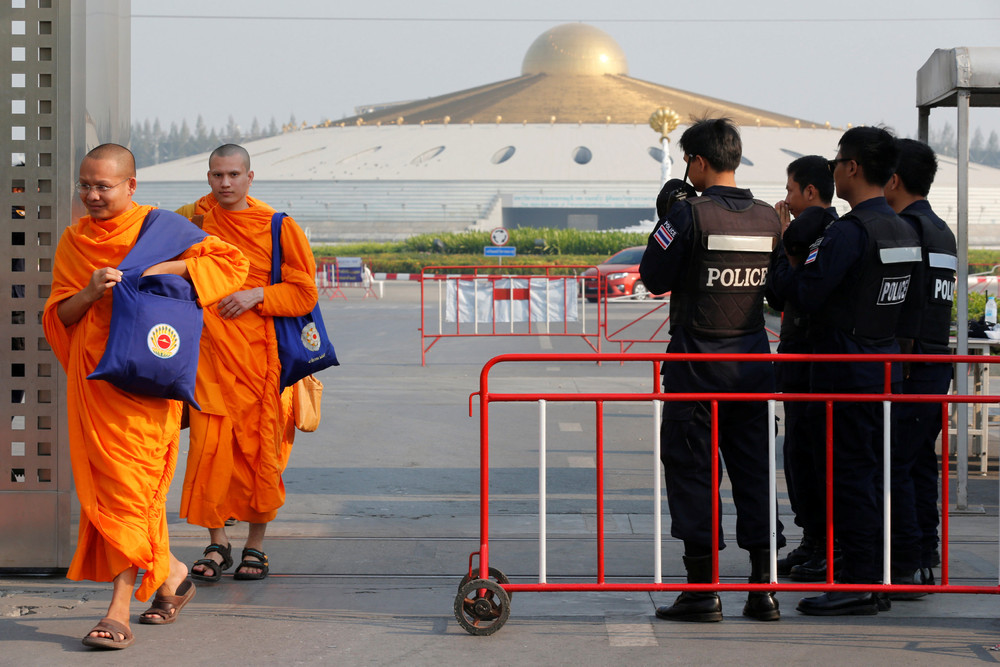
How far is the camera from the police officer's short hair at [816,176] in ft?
14.9

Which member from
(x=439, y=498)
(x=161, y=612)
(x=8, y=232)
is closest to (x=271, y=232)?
(x=8, y=232)

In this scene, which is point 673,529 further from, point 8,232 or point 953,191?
point 953,191

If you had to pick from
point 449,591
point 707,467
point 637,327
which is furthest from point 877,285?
point 637,327

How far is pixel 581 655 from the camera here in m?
3.53

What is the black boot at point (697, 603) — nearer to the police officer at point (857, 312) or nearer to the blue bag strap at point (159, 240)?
the police officer at point (857, 312)

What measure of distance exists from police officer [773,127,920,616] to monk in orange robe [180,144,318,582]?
2032mm

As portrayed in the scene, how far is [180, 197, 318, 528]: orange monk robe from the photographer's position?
173 inches

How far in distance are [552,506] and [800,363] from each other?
1.82 m

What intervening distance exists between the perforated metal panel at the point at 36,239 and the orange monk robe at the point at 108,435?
668mm

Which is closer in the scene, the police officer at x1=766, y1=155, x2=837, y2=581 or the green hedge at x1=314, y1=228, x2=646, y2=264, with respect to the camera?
the police officer at x1=766, y1=155, x2=837, y2=581

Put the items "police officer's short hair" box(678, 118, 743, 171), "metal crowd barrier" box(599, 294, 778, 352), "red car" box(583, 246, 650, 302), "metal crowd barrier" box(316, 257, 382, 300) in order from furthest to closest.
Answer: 1. "metal crowd barrier" box(316, 257, 382, 300)
2. "red car" box(583, 246, 650, 302)
3. "metal crowd barrier" box(599, 294, 778, 352)
4. "police officer's short hair" box(678, 118, 743, 171)

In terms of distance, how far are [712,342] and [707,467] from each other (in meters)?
0.45

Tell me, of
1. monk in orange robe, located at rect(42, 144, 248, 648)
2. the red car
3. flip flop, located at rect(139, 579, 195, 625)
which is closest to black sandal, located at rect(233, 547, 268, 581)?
flip flop, located at rect(139, 579, 195, 625)

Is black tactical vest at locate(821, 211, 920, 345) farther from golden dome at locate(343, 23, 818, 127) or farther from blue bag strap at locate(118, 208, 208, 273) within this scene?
golden dome at locate(343, 23, 818, 127)
